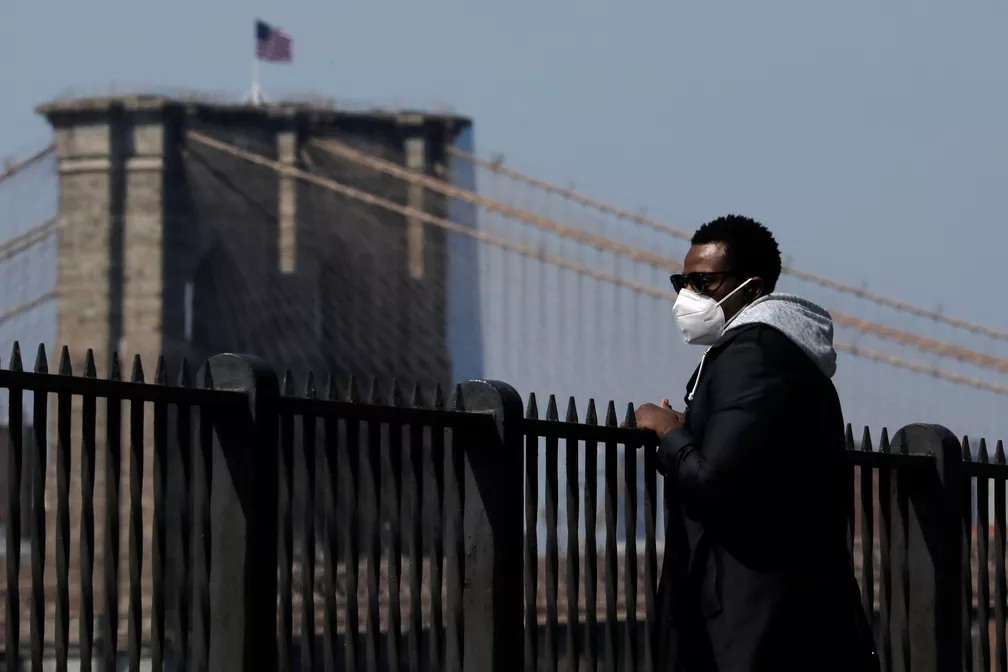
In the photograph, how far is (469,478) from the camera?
325 cm

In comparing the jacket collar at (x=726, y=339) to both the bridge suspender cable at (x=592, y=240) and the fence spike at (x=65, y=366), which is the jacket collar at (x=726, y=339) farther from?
the bridge suspender cable at (x=592, y=240)

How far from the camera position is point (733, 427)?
9.12ft

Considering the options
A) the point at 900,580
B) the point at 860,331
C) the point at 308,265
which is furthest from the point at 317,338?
the point at 900,580

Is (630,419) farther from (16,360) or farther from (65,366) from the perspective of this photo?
(16,360)

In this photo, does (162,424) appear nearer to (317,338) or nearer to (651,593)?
(651,593)

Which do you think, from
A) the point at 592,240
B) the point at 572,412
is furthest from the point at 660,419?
the point at 592,240

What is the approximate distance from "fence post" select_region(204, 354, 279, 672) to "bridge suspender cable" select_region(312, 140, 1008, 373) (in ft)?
67.1

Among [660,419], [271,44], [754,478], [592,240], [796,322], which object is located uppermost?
[271,44]

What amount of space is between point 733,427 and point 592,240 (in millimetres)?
25567

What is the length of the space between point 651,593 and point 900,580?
3.65 feet

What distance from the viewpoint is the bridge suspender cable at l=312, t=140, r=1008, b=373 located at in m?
22.6

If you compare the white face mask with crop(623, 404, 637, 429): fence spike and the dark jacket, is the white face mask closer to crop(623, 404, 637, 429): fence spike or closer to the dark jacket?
the dark jacket

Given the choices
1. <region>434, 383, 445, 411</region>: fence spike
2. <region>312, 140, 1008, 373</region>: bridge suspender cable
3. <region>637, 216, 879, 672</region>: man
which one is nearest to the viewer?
<region>637, 216, 879, 672</region>: man

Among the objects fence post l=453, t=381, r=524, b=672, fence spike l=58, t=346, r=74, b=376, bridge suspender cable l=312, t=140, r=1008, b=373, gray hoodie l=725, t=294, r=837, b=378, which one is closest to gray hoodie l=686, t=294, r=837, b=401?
gray hoodie l=725, t=294, r=837, b=378
